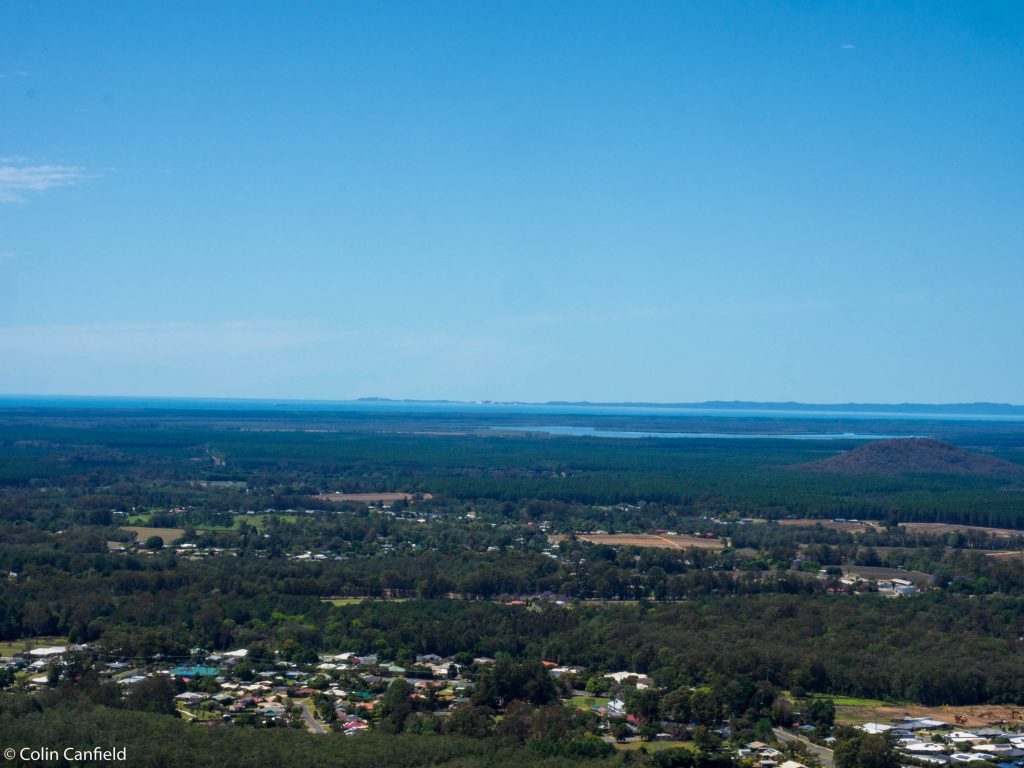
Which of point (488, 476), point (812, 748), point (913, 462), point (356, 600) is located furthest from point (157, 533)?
point (913, 462)

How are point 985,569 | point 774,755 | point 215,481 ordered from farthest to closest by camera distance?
point 215,481
point 985,569
point 774,755

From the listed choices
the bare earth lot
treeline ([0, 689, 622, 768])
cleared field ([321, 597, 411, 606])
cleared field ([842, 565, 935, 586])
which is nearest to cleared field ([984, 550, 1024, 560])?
cleared field ([842, 565, 935, 586])

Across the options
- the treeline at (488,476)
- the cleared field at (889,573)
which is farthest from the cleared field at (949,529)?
the cleared field at (889,573)

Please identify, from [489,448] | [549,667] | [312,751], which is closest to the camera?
[312,751]

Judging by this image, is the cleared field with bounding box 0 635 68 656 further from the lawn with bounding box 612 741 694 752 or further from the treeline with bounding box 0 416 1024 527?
the treeline with bounding box 0 416 1024 527

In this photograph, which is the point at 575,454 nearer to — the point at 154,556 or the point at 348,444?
the point at 348,444

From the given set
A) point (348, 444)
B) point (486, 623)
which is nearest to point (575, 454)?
point (348, 444)

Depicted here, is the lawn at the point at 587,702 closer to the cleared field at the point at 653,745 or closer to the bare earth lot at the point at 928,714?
the cleared field at the point at 653,745
